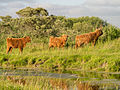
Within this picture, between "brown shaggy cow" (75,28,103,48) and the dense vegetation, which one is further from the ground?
"brown shaggy cow" (75,28,103,48)

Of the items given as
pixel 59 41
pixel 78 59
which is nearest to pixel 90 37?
pixel 59 41

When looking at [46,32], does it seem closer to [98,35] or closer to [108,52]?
[98,35]

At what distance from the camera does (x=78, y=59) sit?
15.1 metres

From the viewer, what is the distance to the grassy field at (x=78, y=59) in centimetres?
1403

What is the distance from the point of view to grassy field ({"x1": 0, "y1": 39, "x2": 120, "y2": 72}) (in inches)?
552

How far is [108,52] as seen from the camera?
644 inches

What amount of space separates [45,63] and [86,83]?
5418 millimetres

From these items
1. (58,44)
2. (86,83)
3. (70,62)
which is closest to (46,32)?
(58,44)

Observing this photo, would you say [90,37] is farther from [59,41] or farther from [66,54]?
[66,54]

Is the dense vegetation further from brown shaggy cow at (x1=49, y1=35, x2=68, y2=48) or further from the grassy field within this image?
brown shaggy cow at (x1=49, y1=35, x2=68, y2=48)

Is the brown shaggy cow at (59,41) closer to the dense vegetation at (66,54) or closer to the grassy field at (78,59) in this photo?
the dense vegetation at (66,54)

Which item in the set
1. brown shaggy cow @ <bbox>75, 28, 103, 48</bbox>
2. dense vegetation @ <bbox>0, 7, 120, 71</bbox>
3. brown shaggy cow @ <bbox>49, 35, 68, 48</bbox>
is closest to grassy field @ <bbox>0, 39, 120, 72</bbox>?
dense vegetation @ <bbox>0, 7, 120, 71</bbox>

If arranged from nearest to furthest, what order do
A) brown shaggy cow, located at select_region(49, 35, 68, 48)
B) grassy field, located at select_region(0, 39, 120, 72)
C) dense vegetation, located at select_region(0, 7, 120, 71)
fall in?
grassy field, located at select_region(0, 39, 120, 72) < dense vegetation, located at select_region(0, 7, 120, 71) < brown shaggy cow, located at select_region(49, 35, 68, 48)

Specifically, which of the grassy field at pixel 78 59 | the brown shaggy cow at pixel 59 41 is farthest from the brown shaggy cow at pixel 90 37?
the brown shaggy cow at pixel 59 41
